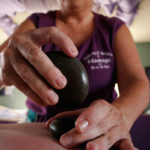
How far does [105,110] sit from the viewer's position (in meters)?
0.31

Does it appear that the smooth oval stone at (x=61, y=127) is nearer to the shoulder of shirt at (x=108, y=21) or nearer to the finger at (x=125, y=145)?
the finger at (x=125, y=145)

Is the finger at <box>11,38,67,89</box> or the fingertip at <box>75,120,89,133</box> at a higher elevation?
the finger at <box>11,38,67,89</box>

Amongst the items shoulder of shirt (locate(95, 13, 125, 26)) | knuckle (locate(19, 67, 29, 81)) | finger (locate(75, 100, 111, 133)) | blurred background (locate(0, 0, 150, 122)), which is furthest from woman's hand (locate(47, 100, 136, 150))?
blurred background (locate(0, 0, 150, 122))

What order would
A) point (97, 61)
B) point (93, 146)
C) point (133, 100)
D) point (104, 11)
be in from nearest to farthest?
point (93, 146) < point (133, 100) < point (97, 61) < point (104, 11)

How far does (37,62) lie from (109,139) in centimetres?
17

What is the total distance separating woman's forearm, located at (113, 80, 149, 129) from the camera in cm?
41

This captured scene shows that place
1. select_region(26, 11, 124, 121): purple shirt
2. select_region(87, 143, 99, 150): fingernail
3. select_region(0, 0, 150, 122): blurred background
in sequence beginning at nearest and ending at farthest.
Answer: select_region(87, 143, 99, 150): fingernail < select_region(26, 11, 124, 121): purple shirt < select_region(0, 0, 150, 122): blurred background

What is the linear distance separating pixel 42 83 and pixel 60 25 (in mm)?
455

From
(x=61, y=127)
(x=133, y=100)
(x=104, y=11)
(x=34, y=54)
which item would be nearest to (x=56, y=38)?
(x=34, y=54)

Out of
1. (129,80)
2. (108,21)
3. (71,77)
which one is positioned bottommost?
(129,80)

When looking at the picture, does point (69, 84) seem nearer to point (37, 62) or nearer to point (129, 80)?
point (37, 62)

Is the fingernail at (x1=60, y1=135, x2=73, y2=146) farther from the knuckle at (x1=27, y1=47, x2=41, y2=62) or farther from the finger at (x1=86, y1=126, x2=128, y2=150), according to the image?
the knuckle at (x1=27, y1=47, x2=41, y2=62)

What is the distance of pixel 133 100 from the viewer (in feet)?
1.49

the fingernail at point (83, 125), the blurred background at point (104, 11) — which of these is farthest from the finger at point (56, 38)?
the blurred background at point (104, 11)
